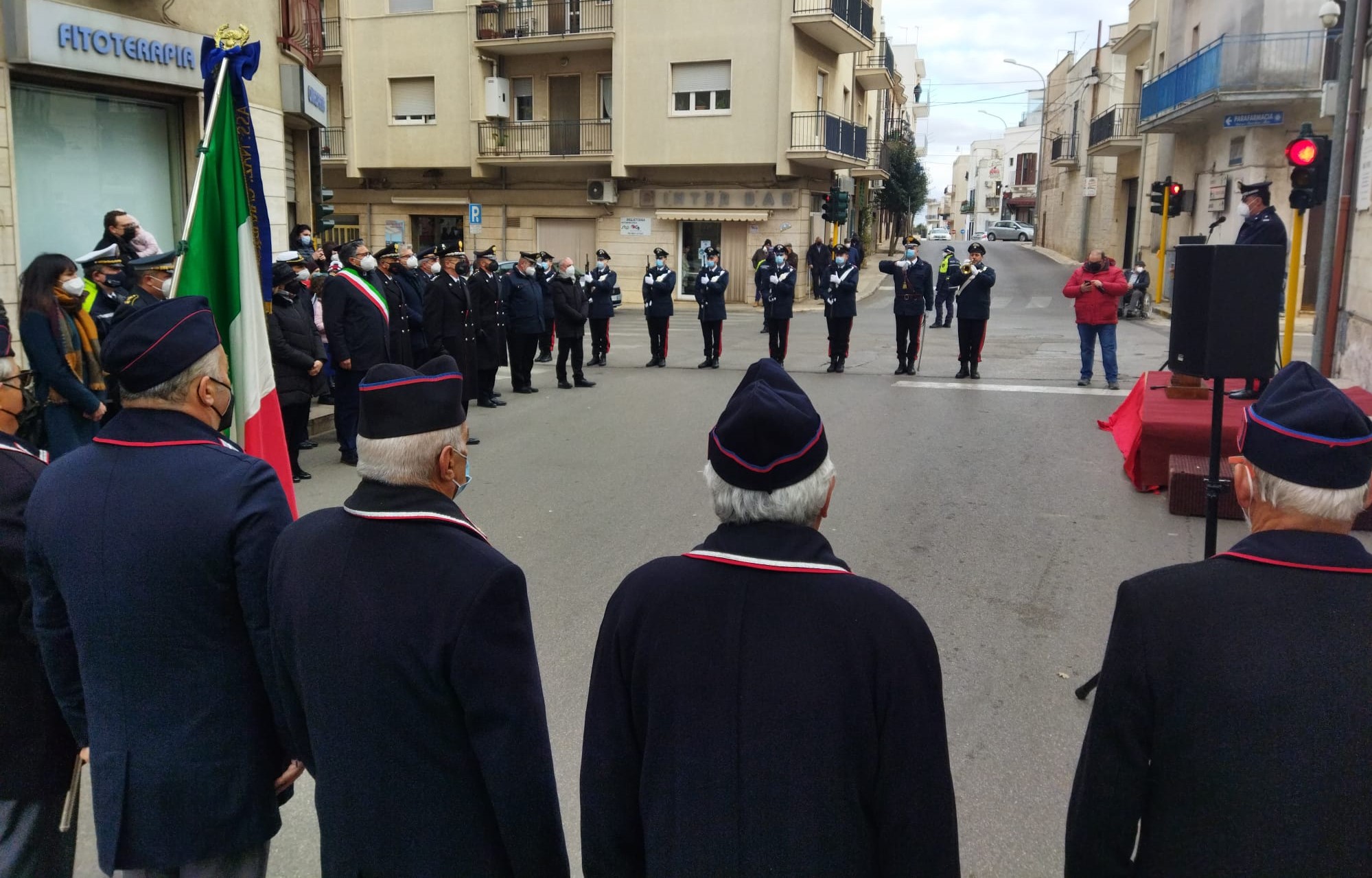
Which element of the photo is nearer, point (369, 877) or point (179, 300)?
point (369, 877)

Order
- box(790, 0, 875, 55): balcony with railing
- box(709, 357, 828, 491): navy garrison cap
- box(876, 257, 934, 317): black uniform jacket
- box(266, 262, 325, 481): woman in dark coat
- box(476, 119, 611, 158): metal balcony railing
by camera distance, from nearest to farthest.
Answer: box(709, 357, 828, 491): navy garrison cap < box(266, 262, 325, 481): woman in dark coat < box(876, 257, 934, 317): black uniform jacket < box(790, 0, 875, 55): balcony with railing < box(476, 119, 611, 158): metal balcony railing

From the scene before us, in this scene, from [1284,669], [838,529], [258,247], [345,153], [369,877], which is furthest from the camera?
[345,153]

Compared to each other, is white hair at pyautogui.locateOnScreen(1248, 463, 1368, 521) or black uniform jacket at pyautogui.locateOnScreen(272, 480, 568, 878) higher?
white hair at pyautogui.locateOnScreen(1248, 463, 1368, 521)

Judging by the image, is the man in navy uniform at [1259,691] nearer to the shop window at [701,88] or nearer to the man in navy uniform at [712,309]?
the man in navy uniform at [712,309]

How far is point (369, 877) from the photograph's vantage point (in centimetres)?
225

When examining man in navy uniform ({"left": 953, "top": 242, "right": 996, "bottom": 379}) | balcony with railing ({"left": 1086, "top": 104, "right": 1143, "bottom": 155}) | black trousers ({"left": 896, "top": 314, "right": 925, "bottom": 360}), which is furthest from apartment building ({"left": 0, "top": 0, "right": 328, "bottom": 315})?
balcony with railing ({"left": 1086, "top": 104, "right": 1143, "bottom": 155})

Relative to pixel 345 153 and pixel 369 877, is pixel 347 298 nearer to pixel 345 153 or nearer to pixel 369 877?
pixel 369 877

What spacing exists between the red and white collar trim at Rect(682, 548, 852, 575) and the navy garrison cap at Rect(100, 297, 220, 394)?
1507 millimetres

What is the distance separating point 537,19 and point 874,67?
1402cm

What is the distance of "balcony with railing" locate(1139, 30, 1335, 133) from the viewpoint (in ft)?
77.0

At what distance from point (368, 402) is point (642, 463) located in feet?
25.0

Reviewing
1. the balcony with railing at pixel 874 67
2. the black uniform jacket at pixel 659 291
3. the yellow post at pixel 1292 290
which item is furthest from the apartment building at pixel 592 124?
the yellow post at pixel 1292 290

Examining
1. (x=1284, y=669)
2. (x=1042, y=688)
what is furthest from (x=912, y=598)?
(x=1284, y=669)

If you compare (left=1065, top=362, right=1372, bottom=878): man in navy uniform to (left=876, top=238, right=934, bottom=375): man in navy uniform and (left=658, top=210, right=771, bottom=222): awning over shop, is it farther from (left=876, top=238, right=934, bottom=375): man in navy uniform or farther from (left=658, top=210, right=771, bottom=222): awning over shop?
(left=658, top=210, right=771, bottom=222): awning over shop
